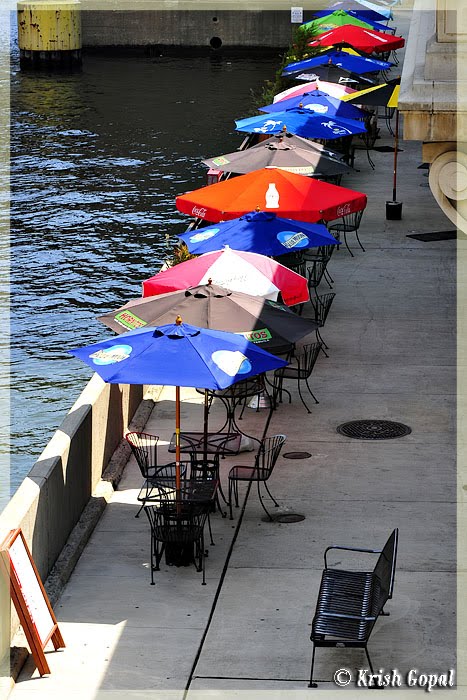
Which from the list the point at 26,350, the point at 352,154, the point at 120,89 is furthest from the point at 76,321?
the point at 120,89

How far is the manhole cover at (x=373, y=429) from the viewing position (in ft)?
52.5

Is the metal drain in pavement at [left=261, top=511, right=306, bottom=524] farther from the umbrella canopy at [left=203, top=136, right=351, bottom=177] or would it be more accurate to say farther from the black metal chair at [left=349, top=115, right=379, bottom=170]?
the black metal chair at [left=349, top=115, right=379, bottom=170]

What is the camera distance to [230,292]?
14.3m

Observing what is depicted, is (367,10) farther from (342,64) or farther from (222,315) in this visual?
(222,315)

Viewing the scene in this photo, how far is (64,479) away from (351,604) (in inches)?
136

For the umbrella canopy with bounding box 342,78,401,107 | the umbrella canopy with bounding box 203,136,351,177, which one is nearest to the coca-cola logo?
the umbrella canopy with bounding box 203,136,351,177

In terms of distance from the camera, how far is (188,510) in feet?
41.7

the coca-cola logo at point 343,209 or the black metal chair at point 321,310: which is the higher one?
the coca-cola logo at point 343,209

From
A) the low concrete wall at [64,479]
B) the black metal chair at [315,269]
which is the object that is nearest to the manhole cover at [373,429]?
the low concrete wall at [64,479]

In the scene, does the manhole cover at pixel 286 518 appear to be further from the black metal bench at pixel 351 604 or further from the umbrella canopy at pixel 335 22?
the umbrella canopy at pixel 335 22

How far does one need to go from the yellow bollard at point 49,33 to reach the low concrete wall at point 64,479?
5378 cm

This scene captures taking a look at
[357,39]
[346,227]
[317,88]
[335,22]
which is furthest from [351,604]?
[335,22]

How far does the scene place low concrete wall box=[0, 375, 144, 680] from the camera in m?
11.5

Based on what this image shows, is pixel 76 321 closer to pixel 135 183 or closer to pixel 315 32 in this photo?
pixel 135 183
